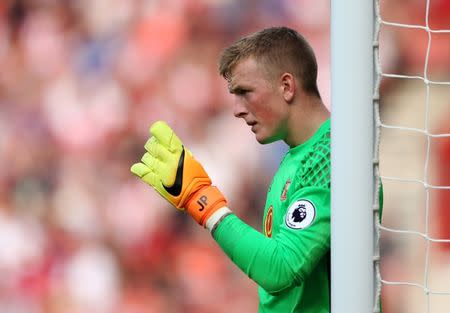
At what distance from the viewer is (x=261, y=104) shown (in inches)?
62.9

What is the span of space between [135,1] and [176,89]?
0.42 metres

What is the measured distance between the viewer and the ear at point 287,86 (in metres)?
1.60

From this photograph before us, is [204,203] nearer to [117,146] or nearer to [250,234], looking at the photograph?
[250,234]

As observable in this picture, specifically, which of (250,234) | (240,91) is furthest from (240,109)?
(250,234)

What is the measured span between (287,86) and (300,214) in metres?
0.26

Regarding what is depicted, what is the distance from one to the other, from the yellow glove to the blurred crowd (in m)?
1.90

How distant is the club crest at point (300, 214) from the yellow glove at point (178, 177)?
14 cm

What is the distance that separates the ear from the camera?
160 cm

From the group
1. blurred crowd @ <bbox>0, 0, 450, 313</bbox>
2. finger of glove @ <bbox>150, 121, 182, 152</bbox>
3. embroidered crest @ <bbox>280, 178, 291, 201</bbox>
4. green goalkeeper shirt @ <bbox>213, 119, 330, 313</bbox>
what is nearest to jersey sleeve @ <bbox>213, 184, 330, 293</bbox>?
green goalkeeper shirt @ <bbox>213, 119, 330, 313</bbox>

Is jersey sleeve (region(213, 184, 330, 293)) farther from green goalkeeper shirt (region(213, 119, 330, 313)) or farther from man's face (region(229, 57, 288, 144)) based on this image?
man's face (region(229, 57, 288, 144))

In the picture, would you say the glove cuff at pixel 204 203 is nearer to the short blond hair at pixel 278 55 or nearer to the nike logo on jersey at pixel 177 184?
the nike logo on jersey at pixel 177 184

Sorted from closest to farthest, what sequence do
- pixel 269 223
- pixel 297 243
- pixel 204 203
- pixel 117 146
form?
pixel 297 243 < pixel 204 203 < pixel 269 223 < pixel 117 146

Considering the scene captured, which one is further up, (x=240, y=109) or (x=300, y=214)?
(x=240, y=109)

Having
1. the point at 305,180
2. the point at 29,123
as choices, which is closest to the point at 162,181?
the point at 305,180
